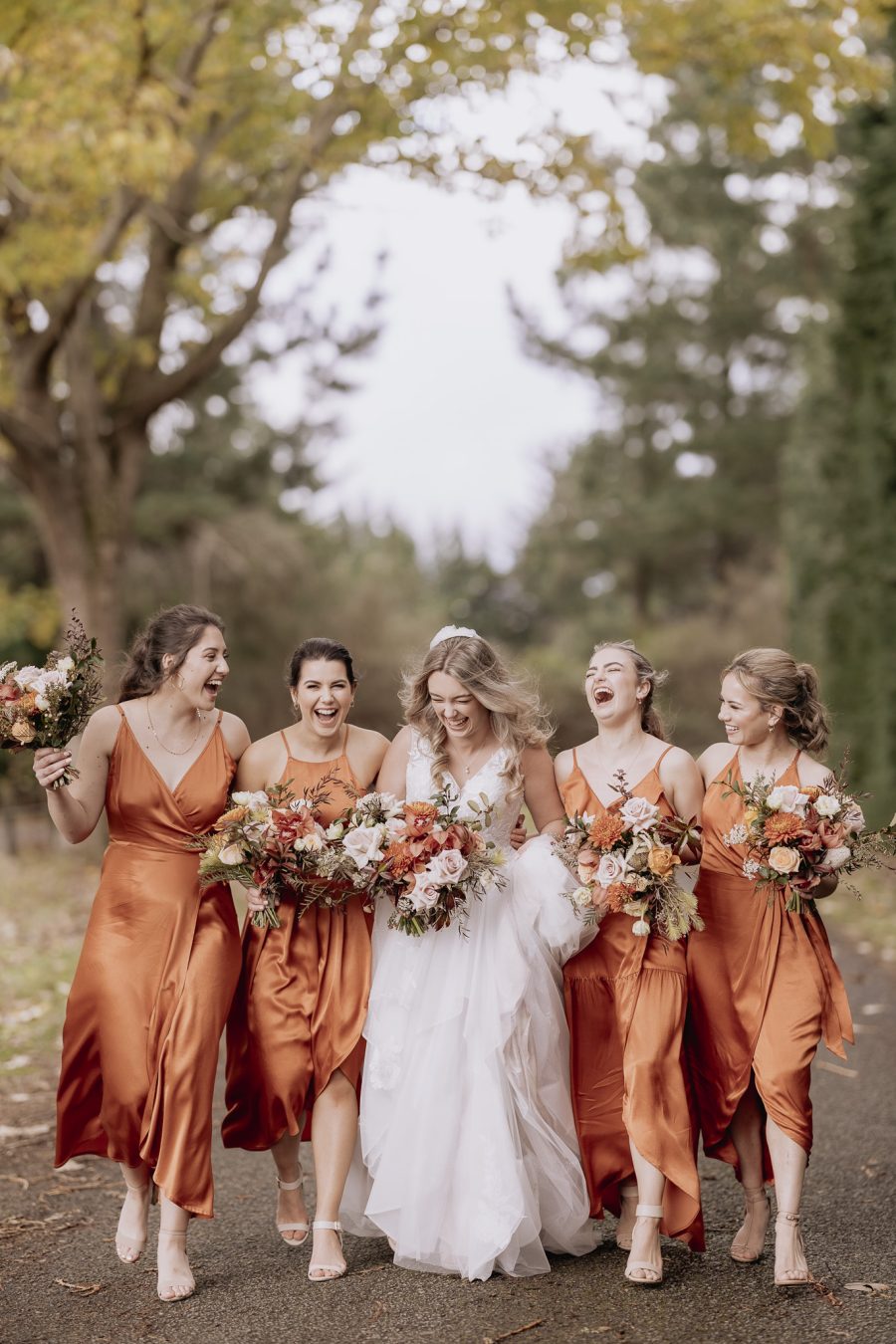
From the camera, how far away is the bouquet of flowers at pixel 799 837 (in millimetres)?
4883

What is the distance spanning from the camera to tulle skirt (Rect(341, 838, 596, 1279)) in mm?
4906

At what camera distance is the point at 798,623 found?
67.6 feet

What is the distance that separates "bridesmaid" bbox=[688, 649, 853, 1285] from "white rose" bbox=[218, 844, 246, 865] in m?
1.75

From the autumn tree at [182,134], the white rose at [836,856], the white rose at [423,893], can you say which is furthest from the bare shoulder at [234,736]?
the autumn tree at [182,134]

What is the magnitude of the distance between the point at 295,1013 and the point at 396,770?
103 centimetres

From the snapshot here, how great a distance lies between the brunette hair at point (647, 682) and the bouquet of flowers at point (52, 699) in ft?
6.50

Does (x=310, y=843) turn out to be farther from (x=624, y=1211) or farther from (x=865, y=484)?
(x=865, y=484)

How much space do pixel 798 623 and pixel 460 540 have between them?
41431 mm

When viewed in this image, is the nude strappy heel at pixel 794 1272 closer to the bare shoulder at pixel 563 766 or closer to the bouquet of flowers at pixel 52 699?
the bare shoulder at pixel 563 766

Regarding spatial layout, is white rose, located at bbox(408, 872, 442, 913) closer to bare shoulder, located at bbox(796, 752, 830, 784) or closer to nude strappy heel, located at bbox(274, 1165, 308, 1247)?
nude strappy heel, located at bbox(274, 1165, 308, 1247)

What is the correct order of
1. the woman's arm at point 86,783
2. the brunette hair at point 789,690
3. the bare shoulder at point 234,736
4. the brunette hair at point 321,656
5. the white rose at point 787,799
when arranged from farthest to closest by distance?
the bare shoulder at point 234,736 → the brunette hair at point 321,656 → the brunette hair at point 789,690 → the woman's arm at point 86,783 → the white rose at point 787,799

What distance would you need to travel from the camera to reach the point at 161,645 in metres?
5.50

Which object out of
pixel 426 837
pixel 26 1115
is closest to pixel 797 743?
pixel 426 837

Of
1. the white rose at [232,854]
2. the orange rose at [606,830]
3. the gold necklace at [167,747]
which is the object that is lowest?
the white rose at [232,854]
